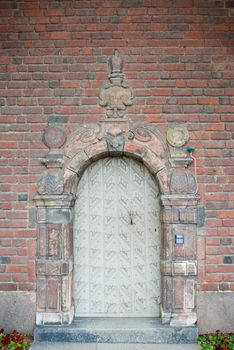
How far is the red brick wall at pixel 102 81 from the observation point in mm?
4648

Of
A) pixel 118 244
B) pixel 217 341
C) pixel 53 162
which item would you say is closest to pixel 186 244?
pixel 118 244

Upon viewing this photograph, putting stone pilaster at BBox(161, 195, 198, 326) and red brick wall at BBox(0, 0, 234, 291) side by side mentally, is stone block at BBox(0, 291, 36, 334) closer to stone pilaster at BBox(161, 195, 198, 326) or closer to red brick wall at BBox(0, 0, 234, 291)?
red brick wall at BBox(0, 0, 234, 291)

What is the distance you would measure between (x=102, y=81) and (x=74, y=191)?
4.43ft

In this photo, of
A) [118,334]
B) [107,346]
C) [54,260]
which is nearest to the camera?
[107,346]

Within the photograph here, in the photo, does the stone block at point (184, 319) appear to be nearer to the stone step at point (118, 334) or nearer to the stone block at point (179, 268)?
the stone step at point (118, 334)

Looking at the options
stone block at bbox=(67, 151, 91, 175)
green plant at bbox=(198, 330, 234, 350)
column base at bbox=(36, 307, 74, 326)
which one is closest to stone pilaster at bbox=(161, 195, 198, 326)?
green plant at bbox=(198, 330, 234, 350)

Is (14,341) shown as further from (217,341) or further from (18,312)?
(217,341)

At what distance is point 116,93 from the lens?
4672 millimetres

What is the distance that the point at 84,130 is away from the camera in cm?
466

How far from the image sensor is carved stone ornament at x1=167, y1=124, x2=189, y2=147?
4.64 metres

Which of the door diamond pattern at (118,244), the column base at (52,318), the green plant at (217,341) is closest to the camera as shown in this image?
the green plant at (217,341)

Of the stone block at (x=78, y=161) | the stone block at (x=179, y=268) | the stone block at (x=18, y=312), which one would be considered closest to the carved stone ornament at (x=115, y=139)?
the stone block at (x=78, y=161)

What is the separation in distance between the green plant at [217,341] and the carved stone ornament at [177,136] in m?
2.19

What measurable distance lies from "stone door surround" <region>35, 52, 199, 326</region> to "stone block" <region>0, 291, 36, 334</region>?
11cm
